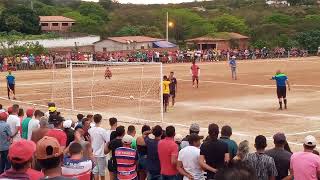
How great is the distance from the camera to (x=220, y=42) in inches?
3105

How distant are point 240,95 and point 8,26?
2467 inches

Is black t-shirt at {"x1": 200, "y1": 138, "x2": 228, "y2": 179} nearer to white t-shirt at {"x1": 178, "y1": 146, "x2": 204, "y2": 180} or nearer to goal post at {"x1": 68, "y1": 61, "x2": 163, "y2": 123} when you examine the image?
white t-shirt at {"x1": 178, "y1": 146, "x2": 204, "y2": 180}

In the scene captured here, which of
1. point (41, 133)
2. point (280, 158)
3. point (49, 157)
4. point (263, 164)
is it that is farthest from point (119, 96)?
point (49, 157)

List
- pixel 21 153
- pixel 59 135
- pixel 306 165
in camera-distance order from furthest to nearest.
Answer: pixel 59 135 < pixel 306 165 < pixel 21 153

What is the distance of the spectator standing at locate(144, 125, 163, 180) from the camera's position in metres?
9.48

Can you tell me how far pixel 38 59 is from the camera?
2127 inches

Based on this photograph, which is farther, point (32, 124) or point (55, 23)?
point (55, 23)

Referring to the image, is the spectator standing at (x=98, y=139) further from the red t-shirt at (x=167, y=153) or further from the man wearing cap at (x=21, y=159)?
the man wearing cap at (x=21, y=159)

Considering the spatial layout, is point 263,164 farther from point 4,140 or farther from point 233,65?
point 233,65

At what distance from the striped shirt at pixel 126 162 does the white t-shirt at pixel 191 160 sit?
879mm

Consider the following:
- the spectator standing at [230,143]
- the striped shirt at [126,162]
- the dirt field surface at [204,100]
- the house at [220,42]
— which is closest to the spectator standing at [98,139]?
the striped shirt at [126,162]

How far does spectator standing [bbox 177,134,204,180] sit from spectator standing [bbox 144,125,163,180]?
760 mm

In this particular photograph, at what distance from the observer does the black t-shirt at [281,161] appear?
803cm

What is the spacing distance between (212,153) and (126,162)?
1586 mm
